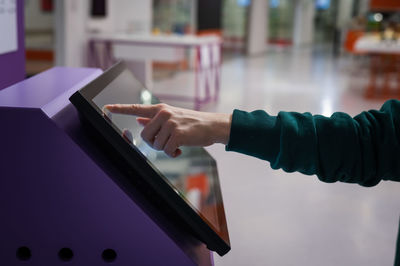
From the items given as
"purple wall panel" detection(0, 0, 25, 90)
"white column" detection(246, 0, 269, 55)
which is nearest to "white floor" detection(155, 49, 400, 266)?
"purple wall panel" detection(0, 0, 25, 90)

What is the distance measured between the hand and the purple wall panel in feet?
5.21

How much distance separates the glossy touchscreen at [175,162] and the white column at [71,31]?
527 centimetres

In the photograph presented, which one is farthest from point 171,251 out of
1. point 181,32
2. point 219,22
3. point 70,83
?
point 219,22

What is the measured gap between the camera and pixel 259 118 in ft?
2.76

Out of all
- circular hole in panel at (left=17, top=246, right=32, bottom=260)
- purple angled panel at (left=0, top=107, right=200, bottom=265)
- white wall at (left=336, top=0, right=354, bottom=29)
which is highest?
white wall at (left=336, top=0, right=354, bottom=29)

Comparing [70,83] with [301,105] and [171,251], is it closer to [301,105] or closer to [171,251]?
[171,251]

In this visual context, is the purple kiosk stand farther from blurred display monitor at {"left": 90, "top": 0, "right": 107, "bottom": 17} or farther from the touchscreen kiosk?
blurred display monitor at {"left": 90, "top": 0, "right": 107, "bottom": 17}

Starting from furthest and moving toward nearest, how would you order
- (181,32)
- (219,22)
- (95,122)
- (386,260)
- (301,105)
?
1. (219,22)
2. (181,32)
3. (301,105)
4. (386,260)
5. (95,122)

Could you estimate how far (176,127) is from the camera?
0.81 metres

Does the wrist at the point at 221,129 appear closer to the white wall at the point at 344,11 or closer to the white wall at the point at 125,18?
the white wall at the point at 125,18

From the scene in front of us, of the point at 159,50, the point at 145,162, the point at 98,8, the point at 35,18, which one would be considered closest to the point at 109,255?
the point at 145,162

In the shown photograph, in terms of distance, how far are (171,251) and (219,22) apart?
12.4m

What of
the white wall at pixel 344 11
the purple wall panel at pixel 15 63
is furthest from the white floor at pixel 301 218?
the white wall at pixel 344 11

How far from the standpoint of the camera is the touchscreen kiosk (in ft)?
2.60
